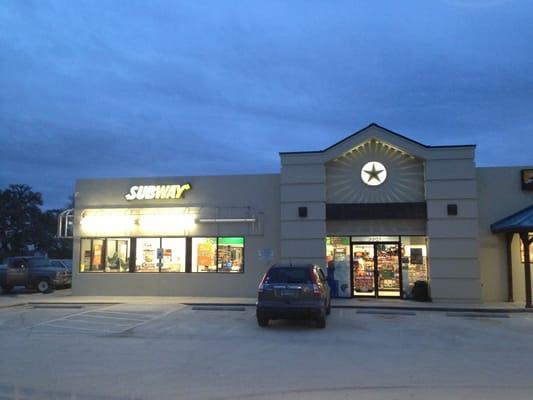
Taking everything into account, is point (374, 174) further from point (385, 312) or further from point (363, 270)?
point (385, 312)

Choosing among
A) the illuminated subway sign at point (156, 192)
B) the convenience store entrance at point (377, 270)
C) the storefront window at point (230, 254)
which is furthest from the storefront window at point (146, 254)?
the convenience store entrance at point (377, 270)

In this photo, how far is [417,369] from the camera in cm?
900

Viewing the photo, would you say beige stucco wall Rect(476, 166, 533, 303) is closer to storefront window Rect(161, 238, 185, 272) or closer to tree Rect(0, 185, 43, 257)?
storefront window Rect(161, 238, 185, 272)

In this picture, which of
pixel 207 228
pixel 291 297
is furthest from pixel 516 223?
pixel 207 228

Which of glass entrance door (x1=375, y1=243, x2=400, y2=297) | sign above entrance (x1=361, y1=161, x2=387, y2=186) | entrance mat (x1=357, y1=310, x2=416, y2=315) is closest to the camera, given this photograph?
entrance mat (x1=357, y1=310, x2=416, y2=315)

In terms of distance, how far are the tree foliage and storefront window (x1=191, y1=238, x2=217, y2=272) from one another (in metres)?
44.7

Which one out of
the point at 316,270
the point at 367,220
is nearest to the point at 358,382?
the point at 316,270

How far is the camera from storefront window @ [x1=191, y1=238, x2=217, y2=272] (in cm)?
2261

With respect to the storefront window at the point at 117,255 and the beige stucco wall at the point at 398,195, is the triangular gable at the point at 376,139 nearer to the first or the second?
the beige stucco wall at the point at 398,195

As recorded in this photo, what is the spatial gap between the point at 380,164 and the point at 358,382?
48.0 feet

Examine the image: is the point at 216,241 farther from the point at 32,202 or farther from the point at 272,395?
the point at 32,202

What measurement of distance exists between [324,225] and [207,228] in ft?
16.5

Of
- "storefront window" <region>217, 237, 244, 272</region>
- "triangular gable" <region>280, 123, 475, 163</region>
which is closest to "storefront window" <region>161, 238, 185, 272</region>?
"storefront window" <region>217, 237, 244, 272</region>

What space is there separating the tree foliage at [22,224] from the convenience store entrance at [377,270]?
4933 centimetres
